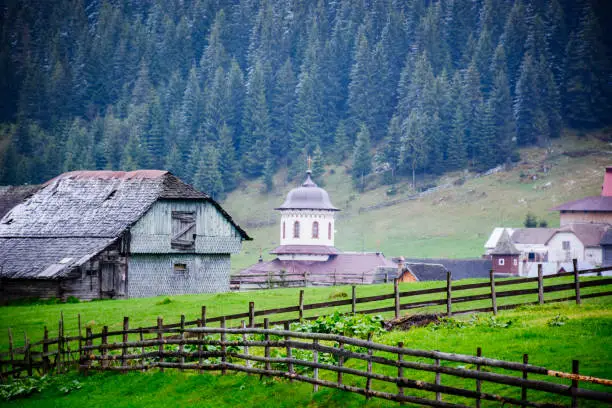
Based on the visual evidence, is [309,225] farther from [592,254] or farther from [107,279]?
[107,279]

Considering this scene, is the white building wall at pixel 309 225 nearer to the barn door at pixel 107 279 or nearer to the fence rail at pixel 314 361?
the barn door at pixel 107 279

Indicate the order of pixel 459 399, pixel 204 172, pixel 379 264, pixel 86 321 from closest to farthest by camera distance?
pixel 459 399 → pixel 86 321 → pixel 379 264 → pixel 204 172

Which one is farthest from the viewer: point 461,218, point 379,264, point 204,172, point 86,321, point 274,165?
point 274,165

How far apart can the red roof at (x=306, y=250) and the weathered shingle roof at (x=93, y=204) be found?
39405mm

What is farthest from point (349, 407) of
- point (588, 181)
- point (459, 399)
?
point (588, 181)

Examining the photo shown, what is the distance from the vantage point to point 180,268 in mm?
55219

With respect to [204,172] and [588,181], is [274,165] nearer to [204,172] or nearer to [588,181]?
[204,172]

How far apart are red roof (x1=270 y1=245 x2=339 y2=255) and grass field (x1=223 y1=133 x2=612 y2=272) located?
20.7 meters

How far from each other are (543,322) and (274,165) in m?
154

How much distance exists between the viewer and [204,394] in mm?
23828

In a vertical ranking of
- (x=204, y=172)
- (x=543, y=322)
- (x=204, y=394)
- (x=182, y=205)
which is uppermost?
(x=204, y=172)

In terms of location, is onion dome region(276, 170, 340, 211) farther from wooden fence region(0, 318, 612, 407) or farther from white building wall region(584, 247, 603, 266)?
wooden fence region(0, 318, 612, 407)

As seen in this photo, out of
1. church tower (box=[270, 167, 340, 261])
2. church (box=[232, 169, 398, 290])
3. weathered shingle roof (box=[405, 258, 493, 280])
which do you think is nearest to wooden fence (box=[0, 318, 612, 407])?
church (box=[232, 169, 398, 290])

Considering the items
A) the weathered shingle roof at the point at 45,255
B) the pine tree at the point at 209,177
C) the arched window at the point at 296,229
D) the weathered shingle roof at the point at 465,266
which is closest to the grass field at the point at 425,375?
the weathered shingle roof at the point at 45,255
